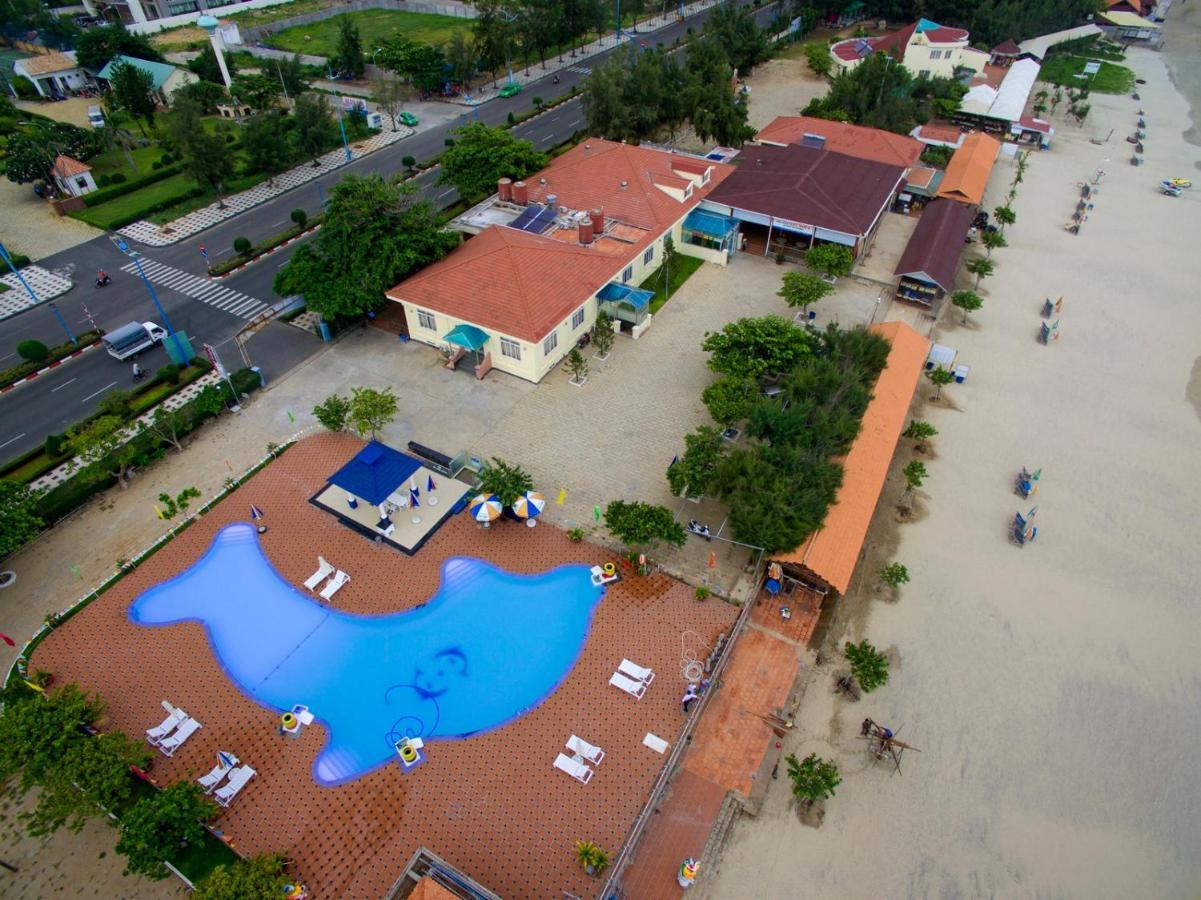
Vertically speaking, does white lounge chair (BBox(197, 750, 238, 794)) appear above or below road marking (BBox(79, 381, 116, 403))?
below

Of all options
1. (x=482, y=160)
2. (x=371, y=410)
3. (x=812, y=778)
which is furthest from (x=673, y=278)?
(x=812, y=778)

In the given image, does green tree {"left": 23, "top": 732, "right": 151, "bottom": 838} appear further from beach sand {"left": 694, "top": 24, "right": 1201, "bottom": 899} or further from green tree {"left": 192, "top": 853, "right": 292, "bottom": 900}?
beach sand {"left": 694, "top": 24, "right": 1201, "bottom": 899}

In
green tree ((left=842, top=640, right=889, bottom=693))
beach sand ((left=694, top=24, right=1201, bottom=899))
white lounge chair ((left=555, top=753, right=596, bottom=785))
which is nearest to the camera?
beach sand ((left=694, top=24, right=1201, bottom=899))

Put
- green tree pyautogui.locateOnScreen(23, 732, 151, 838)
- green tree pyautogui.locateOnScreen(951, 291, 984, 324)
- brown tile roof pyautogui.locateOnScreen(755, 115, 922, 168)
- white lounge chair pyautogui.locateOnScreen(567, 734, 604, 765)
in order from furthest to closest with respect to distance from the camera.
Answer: brown tile roof pyautogui.locateOnScreen(755, 115, 922, 168)
green tree pyautogui.locateOnScreen(951, 291, 984, 324)
white lounge chair pyautogui.locateOnScreen(567, 734, 604, 765)
green tree pyautogui.locateOnScreen(23, 732, 151, 838)

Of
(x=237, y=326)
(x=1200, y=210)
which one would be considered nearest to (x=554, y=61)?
(x=237, y=326)

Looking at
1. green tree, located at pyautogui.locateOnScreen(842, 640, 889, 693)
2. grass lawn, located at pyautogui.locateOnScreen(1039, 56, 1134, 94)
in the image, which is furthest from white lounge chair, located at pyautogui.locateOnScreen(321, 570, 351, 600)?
grass lawn, located at pyautogui.locateOnScreen(1039, 56, 1134, 94)

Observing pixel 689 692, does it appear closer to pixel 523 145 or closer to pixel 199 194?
pixel 523 145
